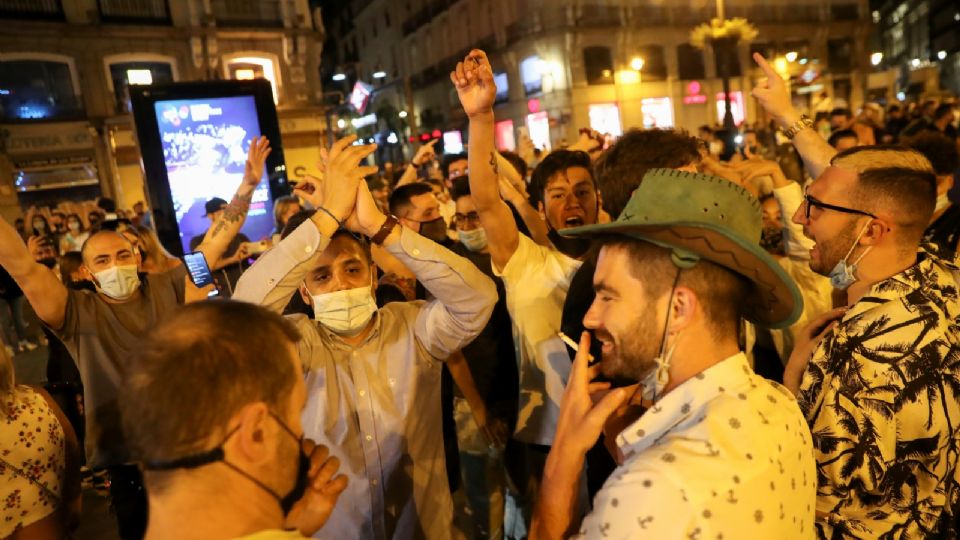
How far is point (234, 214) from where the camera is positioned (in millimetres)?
4074

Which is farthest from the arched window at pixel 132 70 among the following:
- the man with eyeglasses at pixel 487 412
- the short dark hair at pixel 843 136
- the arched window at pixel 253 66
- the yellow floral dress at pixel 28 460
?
the man with eyeglasses at pixel 487 412

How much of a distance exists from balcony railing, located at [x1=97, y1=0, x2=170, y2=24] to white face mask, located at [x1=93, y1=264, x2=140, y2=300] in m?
21.1

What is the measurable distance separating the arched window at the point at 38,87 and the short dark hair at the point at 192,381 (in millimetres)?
23032

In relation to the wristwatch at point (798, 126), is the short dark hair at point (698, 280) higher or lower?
lower

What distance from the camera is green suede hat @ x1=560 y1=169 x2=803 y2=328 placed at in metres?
1.49

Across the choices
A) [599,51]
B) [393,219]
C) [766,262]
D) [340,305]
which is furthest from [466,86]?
[599,51]

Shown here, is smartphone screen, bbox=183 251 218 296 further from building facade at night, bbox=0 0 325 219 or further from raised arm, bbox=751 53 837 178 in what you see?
building facade at night, bbox=0 0 325 219

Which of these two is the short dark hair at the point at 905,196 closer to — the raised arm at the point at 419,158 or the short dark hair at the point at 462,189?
the short dark hair at the point at 462,189

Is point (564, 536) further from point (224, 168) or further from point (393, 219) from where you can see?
point (224, 168)

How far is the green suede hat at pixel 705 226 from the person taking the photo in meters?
1.49

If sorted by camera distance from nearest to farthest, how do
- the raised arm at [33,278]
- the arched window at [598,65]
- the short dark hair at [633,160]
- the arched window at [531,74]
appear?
the short dark hair at [633,160]
the raised arm at [33,278]
the arched window at [598,65]
the arched window at [531,74]

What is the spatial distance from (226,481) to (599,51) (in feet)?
113

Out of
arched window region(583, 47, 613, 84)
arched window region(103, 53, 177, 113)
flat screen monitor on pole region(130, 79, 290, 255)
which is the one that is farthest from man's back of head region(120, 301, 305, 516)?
arched window region(583, 47, 613, 84)

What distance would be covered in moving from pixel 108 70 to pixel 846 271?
940 inches
